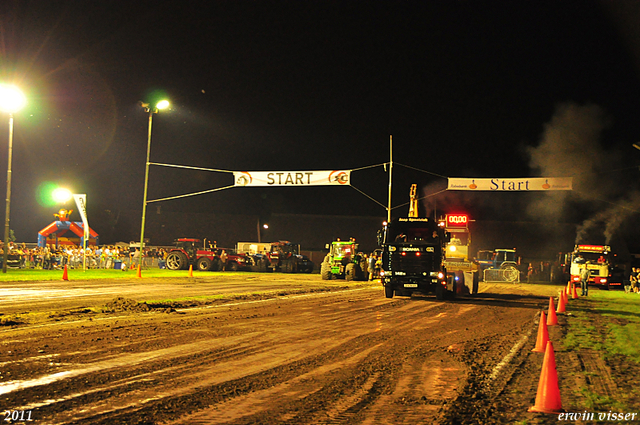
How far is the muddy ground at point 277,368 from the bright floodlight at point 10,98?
794 inches

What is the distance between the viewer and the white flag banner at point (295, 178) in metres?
35.3

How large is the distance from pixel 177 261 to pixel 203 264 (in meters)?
2.03

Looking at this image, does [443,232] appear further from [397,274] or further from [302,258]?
[302,258]

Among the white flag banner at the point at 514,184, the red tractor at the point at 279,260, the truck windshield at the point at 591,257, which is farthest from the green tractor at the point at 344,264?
the truck windshield at the point at 591,257

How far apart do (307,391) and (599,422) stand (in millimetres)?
3143

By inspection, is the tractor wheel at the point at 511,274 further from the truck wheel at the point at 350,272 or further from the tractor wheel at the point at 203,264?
the tractor wheel at the point at 203,264

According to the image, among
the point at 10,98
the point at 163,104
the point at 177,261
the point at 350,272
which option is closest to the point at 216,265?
the point at 177,261

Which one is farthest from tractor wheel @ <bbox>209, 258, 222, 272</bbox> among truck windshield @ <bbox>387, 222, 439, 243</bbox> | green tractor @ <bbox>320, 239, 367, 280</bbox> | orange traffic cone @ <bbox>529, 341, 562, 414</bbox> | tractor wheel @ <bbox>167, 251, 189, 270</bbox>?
orange traffic cone @ <bbox>529, 341, 562, 414</bbox>

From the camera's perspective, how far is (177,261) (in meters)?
41.7

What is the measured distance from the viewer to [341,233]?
65.1 metres

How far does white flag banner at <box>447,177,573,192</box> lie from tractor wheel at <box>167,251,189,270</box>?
20.7m

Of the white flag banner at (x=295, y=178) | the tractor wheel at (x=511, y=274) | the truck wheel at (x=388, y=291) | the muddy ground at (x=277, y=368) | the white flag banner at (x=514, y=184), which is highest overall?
the white flag banner at (x=514, y=184)

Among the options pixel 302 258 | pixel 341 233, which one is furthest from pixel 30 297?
pixel 341 233

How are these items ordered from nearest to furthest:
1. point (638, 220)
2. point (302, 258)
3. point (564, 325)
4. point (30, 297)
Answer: point (564, 325) < point (30, 297) < point (302, 258) < point (638, 220)
